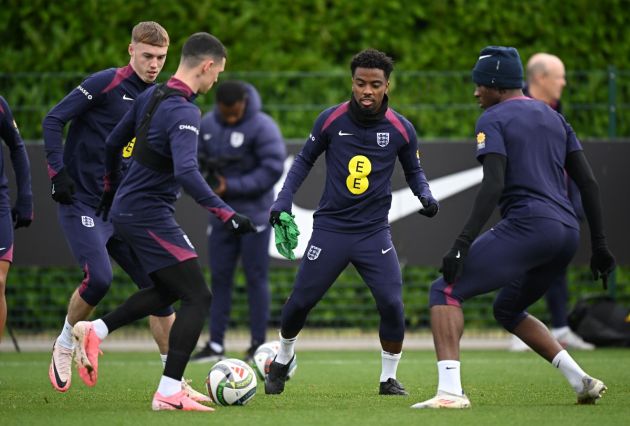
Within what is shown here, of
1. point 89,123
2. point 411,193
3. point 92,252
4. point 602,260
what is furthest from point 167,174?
point 411,193

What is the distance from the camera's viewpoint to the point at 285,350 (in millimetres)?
8406

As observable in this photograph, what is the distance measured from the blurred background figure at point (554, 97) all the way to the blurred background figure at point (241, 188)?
2507 millimetres

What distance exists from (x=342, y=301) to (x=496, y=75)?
6441mm

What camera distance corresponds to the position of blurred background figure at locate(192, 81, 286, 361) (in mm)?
11531

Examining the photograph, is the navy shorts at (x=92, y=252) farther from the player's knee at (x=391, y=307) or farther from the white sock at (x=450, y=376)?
the white sock at (x=450, y=376)

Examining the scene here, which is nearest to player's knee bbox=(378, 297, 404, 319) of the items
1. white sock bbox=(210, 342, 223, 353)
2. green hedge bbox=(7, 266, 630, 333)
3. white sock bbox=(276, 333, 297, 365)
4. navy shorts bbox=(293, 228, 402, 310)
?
navy shorts bbox=(293, 228, 402, 310)

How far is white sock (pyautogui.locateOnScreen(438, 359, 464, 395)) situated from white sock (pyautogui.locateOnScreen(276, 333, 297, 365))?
5.45 feet

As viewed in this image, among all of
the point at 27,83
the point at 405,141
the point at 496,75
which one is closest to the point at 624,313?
the point at 405,141

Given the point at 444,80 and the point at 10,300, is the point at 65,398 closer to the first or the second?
the point at 10,300

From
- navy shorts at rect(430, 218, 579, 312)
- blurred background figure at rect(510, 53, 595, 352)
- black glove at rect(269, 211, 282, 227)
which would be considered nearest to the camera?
navy shorts at rect(430, 218, 579, 312)

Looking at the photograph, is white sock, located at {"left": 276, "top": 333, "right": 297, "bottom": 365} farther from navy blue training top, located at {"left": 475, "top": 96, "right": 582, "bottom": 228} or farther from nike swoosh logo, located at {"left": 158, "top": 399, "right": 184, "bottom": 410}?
navy blue training top, located at {"left": 475, "top": 96, "right": 582, "bottom": 228}

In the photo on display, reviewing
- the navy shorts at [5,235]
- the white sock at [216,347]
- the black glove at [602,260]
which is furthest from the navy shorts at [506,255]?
the white sock at [216,347]

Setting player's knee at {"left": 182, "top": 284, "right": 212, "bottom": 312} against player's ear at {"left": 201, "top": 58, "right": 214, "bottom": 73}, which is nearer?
player's knee at {"left": 182, "top": 284, "right": 212, "bottom": 312}

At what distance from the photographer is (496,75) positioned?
7223mm
